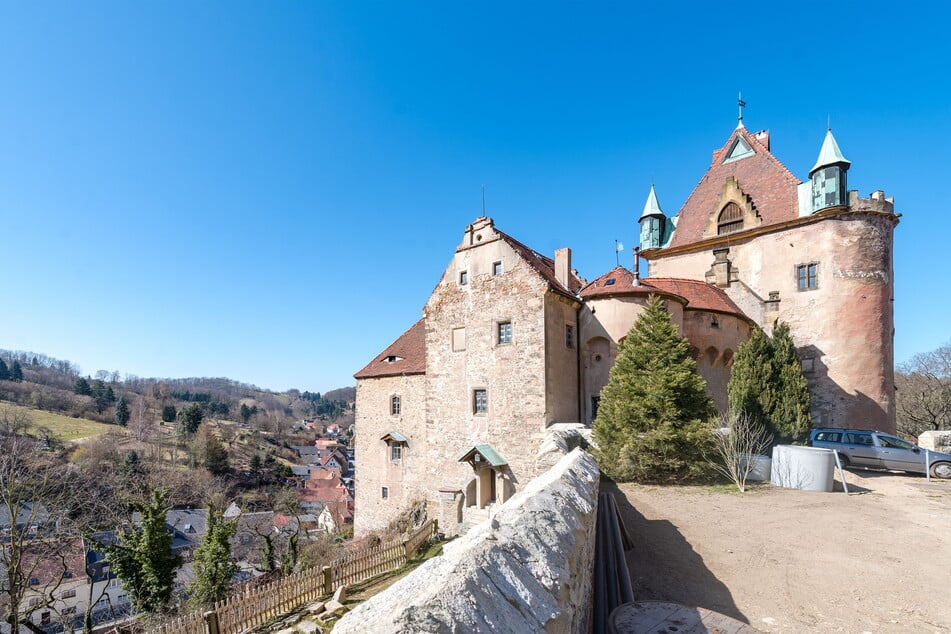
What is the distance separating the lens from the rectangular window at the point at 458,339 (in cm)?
1992

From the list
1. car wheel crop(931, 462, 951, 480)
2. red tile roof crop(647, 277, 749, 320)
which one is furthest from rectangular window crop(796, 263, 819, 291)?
car wheel crop(931, 462, 951, 480)

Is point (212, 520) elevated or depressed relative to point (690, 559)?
depressed

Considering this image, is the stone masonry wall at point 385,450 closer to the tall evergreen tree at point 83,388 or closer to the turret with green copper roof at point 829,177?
the turret with green copper roof at point 829,177

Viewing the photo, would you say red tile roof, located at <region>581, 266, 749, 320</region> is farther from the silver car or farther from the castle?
the silver car

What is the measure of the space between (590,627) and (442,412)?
16.2 metres

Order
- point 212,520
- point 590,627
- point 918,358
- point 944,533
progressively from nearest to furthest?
point 590,627 < point 944,533 < point 212,520 < point 918,358

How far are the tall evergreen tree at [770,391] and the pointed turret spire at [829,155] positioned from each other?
10139 mm

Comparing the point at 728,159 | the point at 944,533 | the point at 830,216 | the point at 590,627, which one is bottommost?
the point at 944,533

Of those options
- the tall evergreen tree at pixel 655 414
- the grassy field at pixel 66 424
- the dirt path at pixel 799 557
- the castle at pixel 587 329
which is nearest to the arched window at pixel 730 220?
the castle at pixel 587 329

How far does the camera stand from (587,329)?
19.3m

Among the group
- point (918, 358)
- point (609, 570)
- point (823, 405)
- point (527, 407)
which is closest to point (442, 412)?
point (527, 407)

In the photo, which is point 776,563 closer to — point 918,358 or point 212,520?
point 212,520

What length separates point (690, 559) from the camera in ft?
23.1

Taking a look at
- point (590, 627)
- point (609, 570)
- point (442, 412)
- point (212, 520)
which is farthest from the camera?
point (442, 412)
